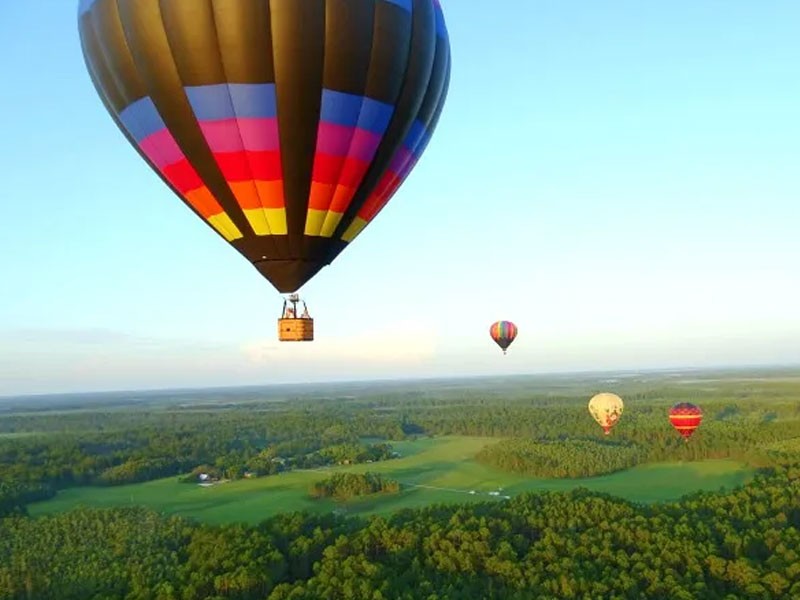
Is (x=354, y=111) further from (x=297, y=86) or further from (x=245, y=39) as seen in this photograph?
(x=245, y=39)

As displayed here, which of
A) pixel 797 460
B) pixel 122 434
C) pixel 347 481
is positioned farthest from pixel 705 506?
pixel 122 434

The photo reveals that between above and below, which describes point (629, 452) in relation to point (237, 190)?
below

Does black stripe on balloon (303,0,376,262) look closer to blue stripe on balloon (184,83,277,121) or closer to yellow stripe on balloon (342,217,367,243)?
blue stripe on balloon (184,83,277,121)

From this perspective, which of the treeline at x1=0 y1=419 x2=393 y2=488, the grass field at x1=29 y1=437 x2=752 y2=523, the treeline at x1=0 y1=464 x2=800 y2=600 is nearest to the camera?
the treeline at x1=0 y1=464 x2=800 y2=600

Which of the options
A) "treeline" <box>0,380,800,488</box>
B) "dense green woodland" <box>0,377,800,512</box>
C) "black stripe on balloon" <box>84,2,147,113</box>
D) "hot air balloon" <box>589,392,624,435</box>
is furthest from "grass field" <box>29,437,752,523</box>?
"black stripe on balloon" <box>84,2,147,113</box>

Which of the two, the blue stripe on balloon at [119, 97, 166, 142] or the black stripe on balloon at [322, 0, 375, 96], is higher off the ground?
the black stripe on balloon at [322, 0, 375, 96]

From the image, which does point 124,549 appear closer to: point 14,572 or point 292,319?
point 14,572

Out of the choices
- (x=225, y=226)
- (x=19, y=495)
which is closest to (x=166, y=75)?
(x=225, y=226)
